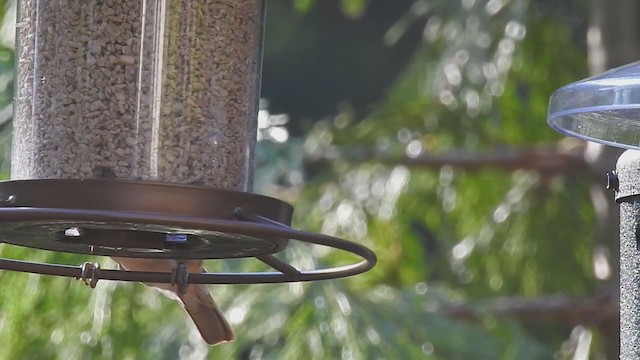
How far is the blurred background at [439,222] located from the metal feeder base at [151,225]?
98 cm

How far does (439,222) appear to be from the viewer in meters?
4.11

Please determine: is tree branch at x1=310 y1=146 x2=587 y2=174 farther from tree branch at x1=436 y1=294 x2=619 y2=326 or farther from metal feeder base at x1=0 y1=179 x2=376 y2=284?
metal feeder base at x1=0 y1=179 x2=376 y2=284

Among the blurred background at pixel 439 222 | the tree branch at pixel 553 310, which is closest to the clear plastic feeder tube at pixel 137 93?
the blurred background at pixel 439 222

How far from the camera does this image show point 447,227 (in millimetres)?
4129

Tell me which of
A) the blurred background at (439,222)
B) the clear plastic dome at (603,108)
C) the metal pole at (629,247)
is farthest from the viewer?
the blurred background at (439,222)

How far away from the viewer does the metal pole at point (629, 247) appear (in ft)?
5.66

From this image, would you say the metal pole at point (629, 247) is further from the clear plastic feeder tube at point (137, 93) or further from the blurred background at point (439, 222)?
the blurred background at point (439, 222)

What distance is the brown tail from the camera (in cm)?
242

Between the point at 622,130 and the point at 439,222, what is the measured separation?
2278 mm

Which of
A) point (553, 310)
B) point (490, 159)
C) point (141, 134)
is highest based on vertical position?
point (141, 134)

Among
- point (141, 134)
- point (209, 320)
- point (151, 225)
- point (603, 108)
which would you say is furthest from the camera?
point (209, 320)

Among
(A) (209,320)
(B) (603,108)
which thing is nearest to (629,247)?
(B) (603,108)

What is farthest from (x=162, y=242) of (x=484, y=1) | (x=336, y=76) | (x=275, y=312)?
(x=336, y=76)

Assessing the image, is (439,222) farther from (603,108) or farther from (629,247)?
(603,108)
